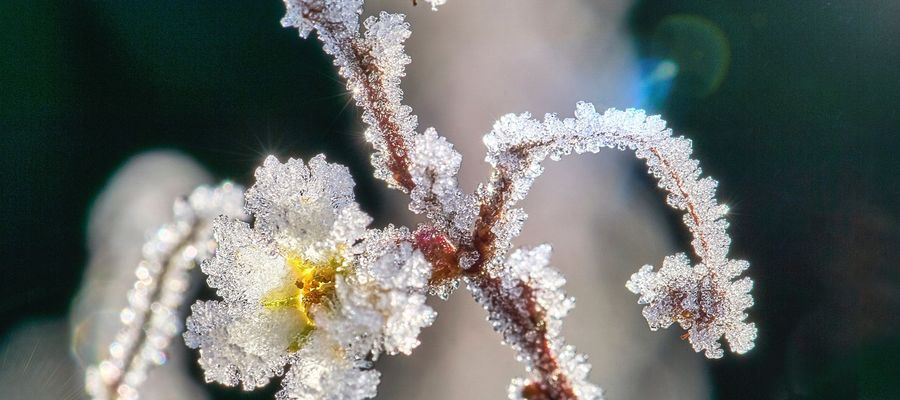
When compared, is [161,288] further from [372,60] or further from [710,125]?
[710,125]

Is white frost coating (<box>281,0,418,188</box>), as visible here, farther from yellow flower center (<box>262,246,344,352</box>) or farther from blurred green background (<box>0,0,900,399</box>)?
blurred green background (<box>0,0,900,399</box>)

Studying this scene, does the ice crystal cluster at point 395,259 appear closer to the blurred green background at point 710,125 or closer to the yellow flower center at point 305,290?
the yellow flower center at point 305,290

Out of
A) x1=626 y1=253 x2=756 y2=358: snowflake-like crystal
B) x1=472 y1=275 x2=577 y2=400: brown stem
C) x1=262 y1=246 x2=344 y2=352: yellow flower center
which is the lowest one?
x1=472 y1=275 x2=577 y2=400: brown stem

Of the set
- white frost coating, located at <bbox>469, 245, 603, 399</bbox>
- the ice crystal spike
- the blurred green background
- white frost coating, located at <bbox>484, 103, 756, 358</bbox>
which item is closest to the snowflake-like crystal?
white frost coating, located at <bbox>484, 103, 756, 358</bbox>

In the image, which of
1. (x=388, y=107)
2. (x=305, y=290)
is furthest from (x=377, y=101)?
(x=305, y=290)

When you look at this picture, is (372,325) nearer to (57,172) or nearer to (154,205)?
(154,205)

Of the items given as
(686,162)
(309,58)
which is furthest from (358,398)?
(309,58)

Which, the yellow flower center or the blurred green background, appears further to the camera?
the blurred green background

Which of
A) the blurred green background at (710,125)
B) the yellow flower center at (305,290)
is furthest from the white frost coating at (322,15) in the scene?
the blurred green background at (710,125)
